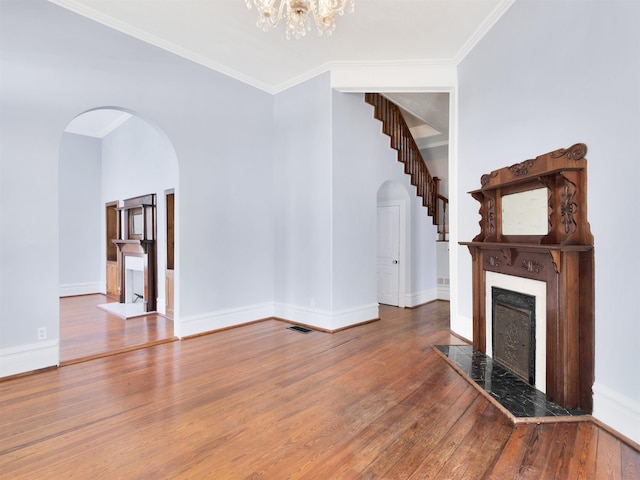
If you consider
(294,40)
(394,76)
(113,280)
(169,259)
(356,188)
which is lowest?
(113,280)

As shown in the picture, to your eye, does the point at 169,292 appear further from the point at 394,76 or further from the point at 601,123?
the point at 601,123

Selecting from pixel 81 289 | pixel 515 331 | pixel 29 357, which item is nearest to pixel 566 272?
pixel 515 331

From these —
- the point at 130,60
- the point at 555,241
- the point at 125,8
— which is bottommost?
the point at 555,241

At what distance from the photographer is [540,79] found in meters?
2.91

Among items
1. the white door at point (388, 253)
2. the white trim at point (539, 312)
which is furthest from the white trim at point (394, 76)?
the white trim at point (539, 312)

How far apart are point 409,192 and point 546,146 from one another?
10.9ft

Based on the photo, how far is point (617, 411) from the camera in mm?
2219

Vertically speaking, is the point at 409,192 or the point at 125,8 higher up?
the point at 125,8

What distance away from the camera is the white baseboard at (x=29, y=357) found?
3.04 metres

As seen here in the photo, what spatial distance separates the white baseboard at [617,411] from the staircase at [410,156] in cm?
423

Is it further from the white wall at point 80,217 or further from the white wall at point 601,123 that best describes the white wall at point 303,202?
the white wall at point 80,217

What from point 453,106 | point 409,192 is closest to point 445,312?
point 409,192

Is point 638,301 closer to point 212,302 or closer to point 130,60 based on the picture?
point 212,302

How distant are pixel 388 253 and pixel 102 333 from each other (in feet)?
15.6
